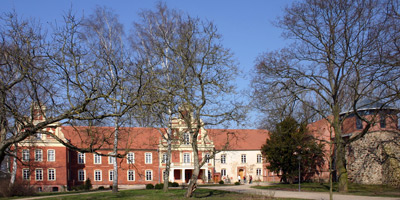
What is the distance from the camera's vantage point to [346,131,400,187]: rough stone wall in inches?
1234

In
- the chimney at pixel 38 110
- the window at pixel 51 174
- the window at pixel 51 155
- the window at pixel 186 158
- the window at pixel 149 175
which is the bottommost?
the window at pixel 149 175

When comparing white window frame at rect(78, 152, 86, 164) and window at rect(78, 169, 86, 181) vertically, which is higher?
white window frame at rect(78, 152, 86, 164)

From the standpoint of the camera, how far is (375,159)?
3375cm

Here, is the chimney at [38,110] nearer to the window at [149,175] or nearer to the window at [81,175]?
the window at [81,175]

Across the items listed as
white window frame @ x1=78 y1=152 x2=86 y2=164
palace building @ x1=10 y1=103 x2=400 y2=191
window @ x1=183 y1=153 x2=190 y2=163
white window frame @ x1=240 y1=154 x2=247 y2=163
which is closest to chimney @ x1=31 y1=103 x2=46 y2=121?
palace building @ x1=10 y1=103 x2=400 y2=191

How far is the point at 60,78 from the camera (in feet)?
40.1

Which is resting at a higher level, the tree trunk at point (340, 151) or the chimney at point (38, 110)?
the chimney at point (38, 110)

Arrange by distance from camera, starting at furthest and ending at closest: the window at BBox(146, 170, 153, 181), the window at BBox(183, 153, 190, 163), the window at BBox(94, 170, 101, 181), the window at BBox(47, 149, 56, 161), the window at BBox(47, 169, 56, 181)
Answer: the window at BBox(183, 153, 190, 163)
the window at BBox(146, 170, 153, 181)
the window at BBox(94, 170, 101, 181)
the window at BBox(47, 149, 56, 161)
the window at BBox(47, 169, 56, 181)

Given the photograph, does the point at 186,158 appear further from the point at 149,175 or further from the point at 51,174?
the point at 51,174

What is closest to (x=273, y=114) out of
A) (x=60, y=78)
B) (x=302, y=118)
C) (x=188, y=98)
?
(x=302, y=118)

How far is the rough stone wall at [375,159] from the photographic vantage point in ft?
103

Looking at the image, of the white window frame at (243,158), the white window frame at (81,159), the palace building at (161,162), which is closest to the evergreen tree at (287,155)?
the palace building at (161,162)

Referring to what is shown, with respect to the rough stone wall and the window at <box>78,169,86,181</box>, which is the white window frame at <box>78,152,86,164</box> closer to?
the window at <box>78,169,86,181</box>

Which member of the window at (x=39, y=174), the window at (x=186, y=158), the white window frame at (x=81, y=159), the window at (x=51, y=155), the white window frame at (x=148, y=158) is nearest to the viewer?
the window at (x=39, y=174)
